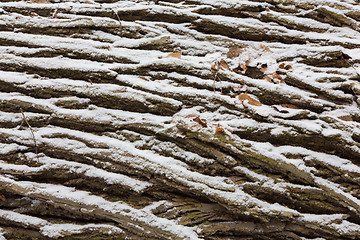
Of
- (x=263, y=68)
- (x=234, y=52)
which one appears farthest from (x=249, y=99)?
(x=234, y=52)

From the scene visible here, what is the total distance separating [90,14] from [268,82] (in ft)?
9.31

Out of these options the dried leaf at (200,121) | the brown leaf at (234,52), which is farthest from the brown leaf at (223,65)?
the dried leaf at (200,121)

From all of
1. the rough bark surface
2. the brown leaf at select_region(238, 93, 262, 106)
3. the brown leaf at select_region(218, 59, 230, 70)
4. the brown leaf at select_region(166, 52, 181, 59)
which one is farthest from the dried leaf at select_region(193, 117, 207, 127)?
the brown leaf at select_region(166, 52, 181, 59)

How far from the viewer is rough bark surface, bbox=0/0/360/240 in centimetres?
225

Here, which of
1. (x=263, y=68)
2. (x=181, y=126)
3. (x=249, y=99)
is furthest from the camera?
(x=263, y=68)

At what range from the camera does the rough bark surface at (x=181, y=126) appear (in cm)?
225

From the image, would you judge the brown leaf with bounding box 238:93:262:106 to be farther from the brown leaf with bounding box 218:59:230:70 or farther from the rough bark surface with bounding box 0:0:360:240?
the brown leaf with bounding box 218:59:230:70

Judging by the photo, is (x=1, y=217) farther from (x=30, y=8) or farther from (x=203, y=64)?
(x=30, y=8)

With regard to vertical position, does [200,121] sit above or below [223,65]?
below

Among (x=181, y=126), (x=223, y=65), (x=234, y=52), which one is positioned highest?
(x=234, y=52)

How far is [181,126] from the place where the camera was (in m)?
2.53

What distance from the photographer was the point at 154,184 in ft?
7.73

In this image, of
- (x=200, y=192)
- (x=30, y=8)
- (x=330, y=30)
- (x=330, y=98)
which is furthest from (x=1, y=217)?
(x=330, y=30)

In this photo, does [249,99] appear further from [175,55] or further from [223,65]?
[175,55]
